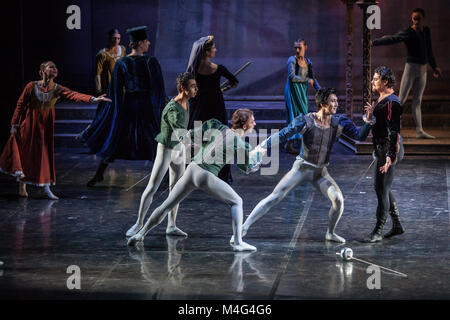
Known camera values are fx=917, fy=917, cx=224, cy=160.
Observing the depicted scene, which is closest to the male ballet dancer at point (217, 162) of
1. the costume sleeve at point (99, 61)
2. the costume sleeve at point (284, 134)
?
the costume sleeve at point (284, 134)

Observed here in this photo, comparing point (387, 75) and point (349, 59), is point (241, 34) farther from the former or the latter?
point (387, 75)

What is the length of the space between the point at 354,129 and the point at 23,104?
381 centimetres

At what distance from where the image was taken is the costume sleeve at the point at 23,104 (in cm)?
961

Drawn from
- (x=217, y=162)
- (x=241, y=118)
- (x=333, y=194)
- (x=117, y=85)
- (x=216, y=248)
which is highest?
(x=117, y=85)

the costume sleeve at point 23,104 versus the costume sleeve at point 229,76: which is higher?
the costume sleeve at point 229,76

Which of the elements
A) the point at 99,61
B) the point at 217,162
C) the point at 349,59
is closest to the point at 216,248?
the point at 217,162

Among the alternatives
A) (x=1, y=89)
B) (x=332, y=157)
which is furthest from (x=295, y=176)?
(x=1, y=89)

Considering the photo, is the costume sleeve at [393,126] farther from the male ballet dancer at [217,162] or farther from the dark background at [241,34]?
the dark background at [241,34]

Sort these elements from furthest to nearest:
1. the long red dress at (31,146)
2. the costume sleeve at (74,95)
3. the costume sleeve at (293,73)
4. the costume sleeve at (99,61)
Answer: the costume sleeve at (293,73)
the costume sleeve at (99,61)
the long red dress at (31,146)
the costume sleeve at (74,95)

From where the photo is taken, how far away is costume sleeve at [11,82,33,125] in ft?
31.5

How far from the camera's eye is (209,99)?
398 inches

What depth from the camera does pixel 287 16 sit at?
616 inches

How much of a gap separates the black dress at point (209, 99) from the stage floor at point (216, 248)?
0.87m

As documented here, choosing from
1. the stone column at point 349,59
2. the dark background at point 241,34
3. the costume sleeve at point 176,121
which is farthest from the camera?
the dark background at point 241,34
